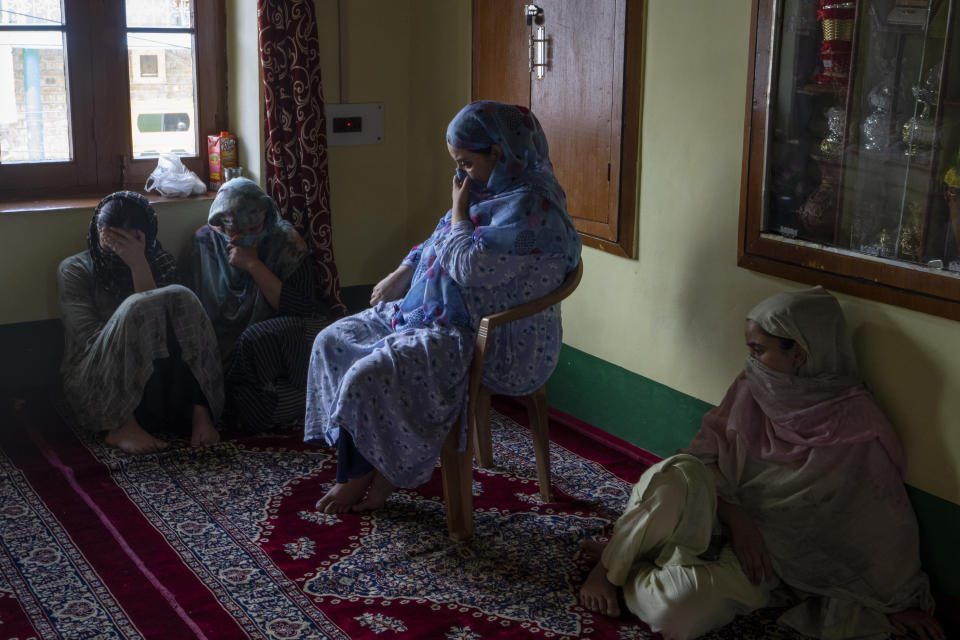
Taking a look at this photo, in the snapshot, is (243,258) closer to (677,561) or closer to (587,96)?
(587,96)

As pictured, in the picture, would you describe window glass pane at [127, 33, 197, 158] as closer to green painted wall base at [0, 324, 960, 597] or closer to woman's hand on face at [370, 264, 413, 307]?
green painted wall base at [0, 324, 960, 597]

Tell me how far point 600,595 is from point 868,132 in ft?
4.43

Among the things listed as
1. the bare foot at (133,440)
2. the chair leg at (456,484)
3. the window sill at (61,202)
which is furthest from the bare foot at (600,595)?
the window sill at (61,202)

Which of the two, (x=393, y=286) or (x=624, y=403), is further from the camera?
(x=624, y=403)

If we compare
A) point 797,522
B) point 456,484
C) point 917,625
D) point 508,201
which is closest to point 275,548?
point 456,484

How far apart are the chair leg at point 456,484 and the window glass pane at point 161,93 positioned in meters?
2.06

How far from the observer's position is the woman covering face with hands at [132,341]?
3.50m

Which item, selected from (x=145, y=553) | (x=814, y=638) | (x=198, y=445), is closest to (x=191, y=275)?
(x=198, y=445)

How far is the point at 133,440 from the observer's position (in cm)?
352

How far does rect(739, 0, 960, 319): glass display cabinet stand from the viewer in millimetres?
2463

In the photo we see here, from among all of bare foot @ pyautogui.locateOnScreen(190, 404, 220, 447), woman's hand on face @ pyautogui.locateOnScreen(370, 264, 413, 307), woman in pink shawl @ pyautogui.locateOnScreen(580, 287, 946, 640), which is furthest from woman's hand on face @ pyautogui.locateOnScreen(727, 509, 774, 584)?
bare foot @ pyautogui.locateOnScreen(190, 404, 220, 447)

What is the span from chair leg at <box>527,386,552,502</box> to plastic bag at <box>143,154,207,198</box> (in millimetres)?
1756

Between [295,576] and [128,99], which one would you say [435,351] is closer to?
[295,576]

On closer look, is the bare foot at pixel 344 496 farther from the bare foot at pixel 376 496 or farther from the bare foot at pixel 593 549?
the bare foot at pixel 593 549
